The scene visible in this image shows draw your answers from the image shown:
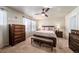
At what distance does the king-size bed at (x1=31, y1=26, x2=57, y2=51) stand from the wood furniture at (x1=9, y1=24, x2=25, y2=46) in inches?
25.8

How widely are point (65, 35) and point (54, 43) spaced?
2.48 feet

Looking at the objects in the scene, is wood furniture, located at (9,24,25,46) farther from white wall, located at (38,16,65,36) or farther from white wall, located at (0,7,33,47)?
white wall, located at (38,16,65,36)

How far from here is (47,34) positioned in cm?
393

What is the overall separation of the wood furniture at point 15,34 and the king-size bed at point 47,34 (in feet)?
2.15

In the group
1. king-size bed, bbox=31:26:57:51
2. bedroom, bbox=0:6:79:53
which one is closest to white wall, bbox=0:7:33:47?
bedroom, bbox=0:6:79:53

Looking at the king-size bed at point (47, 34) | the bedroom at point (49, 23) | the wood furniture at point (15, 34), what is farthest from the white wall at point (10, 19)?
the king-size bed at point (47, 34)

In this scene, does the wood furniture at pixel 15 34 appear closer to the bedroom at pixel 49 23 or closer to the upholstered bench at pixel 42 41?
the bedroom at pixel 49 23

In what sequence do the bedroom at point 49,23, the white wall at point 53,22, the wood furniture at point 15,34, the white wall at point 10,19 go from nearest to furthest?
the bedroom at point 49,23 < the white wall at point 53,22 < the white wall at point 10,19 < the wood furniture at point 15,34

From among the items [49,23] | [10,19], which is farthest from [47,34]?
[10,19]

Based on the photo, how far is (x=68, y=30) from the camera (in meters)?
3.10

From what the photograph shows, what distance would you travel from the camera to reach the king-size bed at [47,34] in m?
3.35

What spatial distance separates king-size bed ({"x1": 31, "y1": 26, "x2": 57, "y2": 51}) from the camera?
335 centimetres
